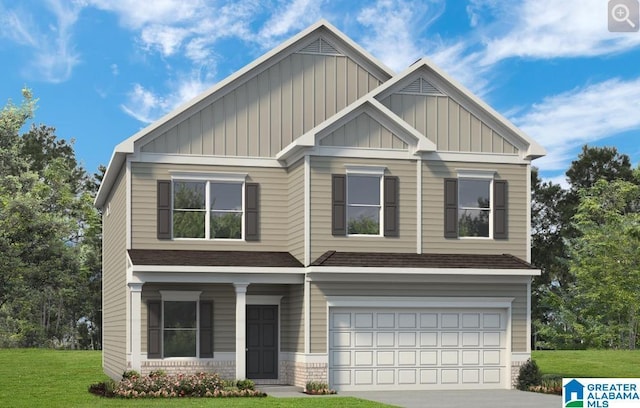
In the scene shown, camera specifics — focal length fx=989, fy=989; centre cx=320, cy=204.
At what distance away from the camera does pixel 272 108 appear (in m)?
28.5

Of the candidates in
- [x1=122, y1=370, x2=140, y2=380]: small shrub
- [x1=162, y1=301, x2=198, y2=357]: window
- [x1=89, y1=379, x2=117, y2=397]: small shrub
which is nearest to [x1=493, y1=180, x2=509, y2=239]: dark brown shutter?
[x1=162, y1=301, x2=198, y2=357]: window

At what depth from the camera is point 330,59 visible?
29.3 m

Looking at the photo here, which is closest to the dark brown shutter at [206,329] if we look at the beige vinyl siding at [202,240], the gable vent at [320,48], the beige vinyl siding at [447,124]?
the beige vinyl siding at [202,240]

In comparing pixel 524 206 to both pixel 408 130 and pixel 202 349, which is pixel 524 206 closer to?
pixel 408 130

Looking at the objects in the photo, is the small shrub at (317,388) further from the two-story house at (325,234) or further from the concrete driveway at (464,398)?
the concrete driveway at (464,398)

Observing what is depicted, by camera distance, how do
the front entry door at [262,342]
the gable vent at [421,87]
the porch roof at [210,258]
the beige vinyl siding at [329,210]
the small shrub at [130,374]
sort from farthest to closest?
1. the gable vent at [421,87]
2. the front entry door at [262,342]
3. the beige vinyl siding at [329,210]
4. the porch roof at [210,258]
5. the small shrub at [130,374]

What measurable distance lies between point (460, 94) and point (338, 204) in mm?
5114

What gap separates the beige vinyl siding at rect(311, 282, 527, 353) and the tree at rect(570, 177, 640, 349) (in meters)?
25.9

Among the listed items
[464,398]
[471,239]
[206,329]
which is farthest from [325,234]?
[464,398]

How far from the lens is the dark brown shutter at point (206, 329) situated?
88.3 ft

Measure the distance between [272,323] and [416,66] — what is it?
27.4 feet

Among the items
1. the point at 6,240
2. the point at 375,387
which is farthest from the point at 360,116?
the point at 6,240

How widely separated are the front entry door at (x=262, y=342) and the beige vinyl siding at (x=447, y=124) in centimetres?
660

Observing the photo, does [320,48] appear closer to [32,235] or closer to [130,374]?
[130,374]
